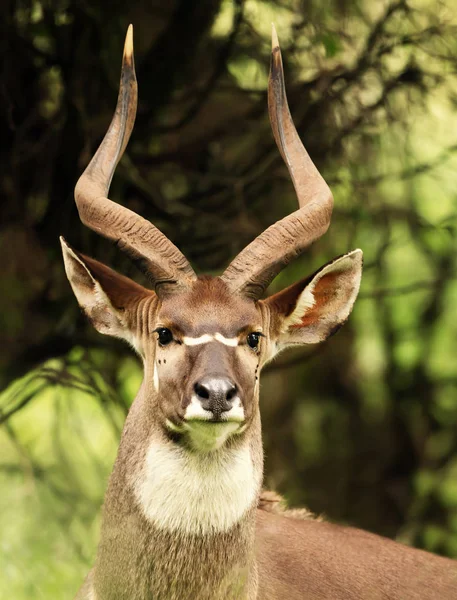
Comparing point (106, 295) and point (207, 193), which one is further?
point (207, 193)

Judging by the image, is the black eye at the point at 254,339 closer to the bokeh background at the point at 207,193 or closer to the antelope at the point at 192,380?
the antelope at the point at 192,380

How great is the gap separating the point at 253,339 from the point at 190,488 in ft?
2.19

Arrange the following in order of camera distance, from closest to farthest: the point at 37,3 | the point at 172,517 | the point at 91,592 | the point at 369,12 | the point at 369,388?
the point at 172,517 → the point at 91,592 → the point at 37,3 → the point at 369,12 → the point at 369,388

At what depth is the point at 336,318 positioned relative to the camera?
483 centimetres

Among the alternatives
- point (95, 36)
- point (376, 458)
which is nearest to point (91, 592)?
point (95, 36)

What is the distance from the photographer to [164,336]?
Answer: 4.34 meters

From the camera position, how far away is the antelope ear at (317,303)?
15.4ft

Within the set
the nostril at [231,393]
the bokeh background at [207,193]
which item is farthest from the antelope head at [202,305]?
the bokeh background at [207,193]

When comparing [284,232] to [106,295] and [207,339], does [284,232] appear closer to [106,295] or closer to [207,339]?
[207,339]

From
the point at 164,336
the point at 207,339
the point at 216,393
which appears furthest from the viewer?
the point at 164,336

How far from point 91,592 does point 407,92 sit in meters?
5.44

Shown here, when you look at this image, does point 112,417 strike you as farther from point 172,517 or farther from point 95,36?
point 172,517

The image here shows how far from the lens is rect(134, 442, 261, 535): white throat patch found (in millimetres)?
4262

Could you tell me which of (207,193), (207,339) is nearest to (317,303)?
(207,339)
